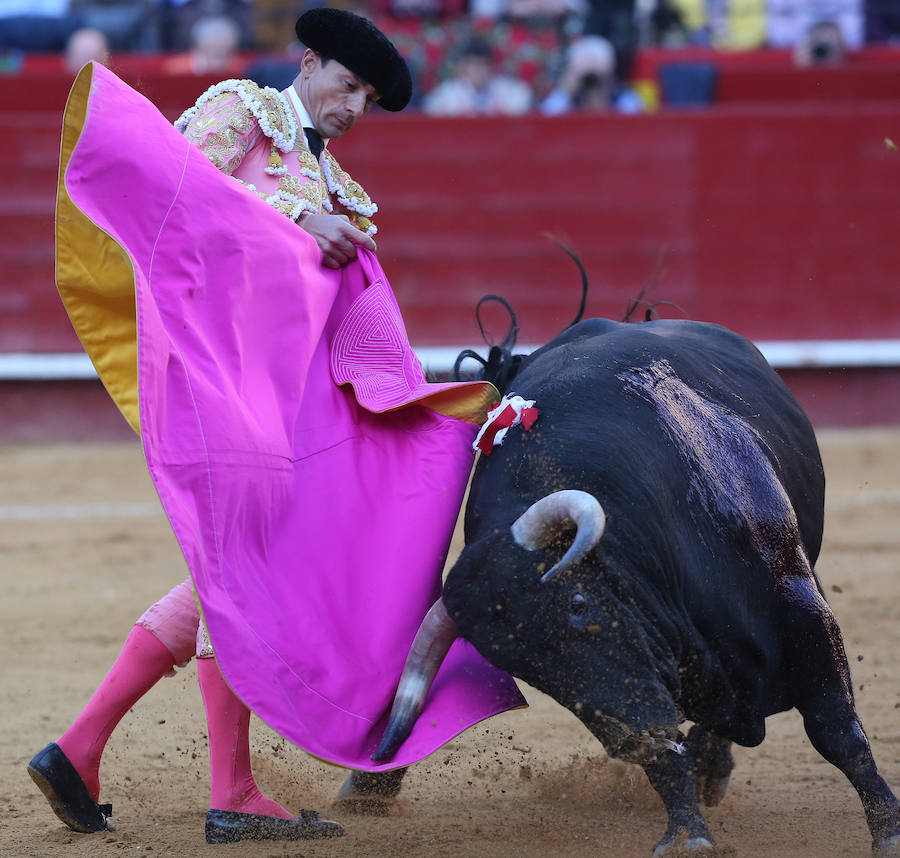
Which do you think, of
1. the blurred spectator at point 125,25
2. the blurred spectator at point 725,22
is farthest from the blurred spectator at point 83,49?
the blurred spectator at point 725,22

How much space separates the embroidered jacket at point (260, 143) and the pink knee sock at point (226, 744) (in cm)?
79

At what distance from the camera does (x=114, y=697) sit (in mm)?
2449

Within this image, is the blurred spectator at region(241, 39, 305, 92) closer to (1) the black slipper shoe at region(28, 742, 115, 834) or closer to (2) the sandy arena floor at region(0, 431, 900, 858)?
(2) the sandy arena floor at region(0, 431, 900, 858)

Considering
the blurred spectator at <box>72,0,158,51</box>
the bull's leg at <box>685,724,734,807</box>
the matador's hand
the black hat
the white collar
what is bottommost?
the blurred spectator at <box>72,0,158,51</box>

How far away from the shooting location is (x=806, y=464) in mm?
2721

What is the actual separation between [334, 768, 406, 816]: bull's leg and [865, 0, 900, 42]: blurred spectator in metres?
6.94

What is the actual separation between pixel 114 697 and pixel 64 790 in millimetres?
170

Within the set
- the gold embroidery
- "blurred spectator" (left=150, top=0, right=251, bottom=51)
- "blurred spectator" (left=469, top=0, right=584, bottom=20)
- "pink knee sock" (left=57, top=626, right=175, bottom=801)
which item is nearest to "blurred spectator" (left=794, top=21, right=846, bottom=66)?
"blurred spectator" (left=469, top=0, right=584, bottom=20)

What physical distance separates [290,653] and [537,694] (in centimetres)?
140

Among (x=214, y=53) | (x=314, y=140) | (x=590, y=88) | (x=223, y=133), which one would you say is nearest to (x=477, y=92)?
(x=590, y=88)

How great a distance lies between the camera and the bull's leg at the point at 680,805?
2.10m

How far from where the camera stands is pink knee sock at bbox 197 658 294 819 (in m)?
2.37

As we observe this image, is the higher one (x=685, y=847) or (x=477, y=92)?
(x=685, y=847)

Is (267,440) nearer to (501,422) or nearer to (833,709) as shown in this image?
(501,422)
